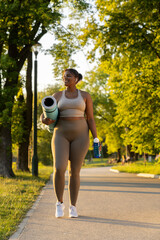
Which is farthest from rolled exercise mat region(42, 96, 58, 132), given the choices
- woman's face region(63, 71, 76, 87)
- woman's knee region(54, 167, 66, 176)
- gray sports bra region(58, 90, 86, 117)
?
woman's knee region(54, 167, 66, 176)

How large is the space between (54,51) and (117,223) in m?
14.6

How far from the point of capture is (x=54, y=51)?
1930 centimetres

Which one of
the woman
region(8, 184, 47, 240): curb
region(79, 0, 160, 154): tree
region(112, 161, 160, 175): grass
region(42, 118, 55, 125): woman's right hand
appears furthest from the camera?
region(112, 161, 160, 175): grass

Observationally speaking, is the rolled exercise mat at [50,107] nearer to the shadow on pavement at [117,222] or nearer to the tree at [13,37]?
the shadow on pavement at [117,222]

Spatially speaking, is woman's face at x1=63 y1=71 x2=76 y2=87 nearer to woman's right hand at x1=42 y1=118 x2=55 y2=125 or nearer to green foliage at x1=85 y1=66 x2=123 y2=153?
woman's right hand at x1=42 y1=118 x2=55 y2=125

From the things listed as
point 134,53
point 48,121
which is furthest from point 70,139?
point 134,53

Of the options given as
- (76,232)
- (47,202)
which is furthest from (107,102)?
(76,232)

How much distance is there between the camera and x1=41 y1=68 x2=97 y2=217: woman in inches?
231

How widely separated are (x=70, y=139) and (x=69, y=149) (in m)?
0.15

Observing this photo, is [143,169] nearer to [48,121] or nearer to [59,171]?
[59,171]

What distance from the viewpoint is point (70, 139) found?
235 inches

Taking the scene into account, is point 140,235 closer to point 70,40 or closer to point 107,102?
point 70,40

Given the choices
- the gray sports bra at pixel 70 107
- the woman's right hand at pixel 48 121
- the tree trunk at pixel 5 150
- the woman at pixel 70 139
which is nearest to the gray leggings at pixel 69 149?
the woman at pixel 70 139

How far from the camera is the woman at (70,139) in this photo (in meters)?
5.86
